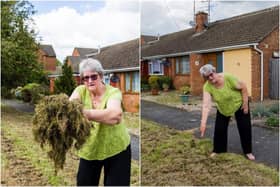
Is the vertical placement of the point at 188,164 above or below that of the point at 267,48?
below

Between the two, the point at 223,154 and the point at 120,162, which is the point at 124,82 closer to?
the point at 120,162

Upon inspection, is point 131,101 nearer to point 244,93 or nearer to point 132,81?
point 132,81

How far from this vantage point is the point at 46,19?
193cm

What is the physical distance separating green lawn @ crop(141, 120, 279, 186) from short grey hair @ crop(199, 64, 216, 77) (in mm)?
327

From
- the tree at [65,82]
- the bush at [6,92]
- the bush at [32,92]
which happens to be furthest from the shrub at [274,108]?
the bush at [6,92]

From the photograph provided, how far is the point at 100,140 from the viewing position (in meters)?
1.37

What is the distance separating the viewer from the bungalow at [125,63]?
169 cm

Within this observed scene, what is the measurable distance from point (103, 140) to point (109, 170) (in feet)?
0.51

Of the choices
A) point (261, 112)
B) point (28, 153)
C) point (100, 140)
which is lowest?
point (28, 153)

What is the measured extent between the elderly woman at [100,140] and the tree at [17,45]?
0.72 metres

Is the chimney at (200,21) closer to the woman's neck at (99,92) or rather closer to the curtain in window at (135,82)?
the curtain in window at (135,82)

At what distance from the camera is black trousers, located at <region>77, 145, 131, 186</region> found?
1.40 m

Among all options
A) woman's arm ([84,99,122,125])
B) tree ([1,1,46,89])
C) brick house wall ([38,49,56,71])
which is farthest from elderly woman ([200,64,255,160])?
tree ([1,1,46,89])

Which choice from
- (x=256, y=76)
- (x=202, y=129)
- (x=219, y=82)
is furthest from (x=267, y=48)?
(x=202, y=129)
